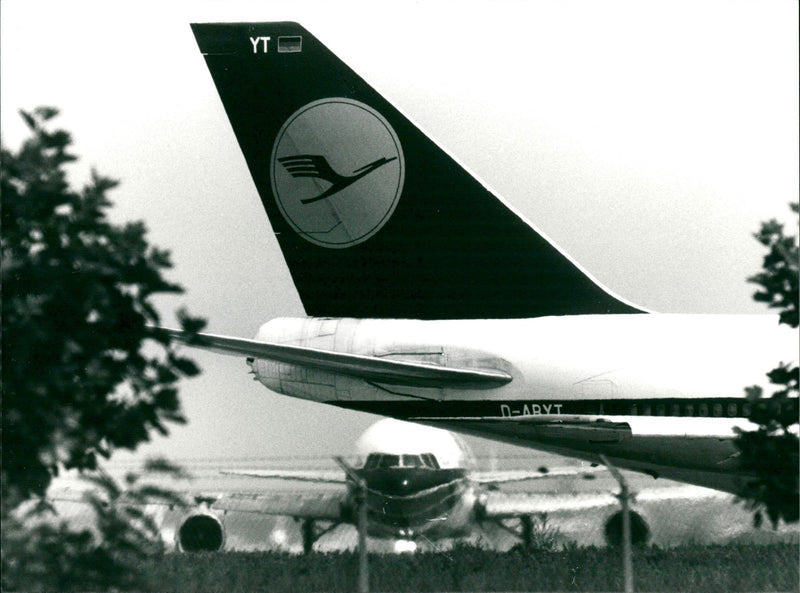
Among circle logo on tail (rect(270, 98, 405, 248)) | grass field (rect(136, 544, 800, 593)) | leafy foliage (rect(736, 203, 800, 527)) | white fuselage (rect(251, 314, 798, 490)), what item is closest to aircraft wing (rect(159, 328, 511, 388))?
white fuselage (rect(251, 314, 798, 490))

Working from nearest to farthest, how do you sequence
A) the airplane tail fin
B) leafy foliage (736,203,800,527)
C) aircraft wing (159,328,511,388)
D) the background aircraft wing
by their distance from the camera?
leafy foliage (736,203,800,527), the background aircraft wing, aircraft wing (159,328,511,388), the airplane tail fin

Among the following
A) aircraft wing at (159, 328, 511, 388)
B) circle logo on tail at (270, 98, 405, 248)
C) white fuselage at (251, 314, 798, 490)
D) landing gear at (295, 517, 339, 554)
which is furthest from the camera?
circle logo on tail at (270, 98, 405, 248)

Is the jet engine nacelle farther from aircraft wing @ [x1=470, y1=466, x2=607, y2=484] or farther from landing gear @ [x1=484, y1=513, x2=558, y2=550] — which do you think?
landing gear @ [x1=484, y1=513, x2=558, y2=550]

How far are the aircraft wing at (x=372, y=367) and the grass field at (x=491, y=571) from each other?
6.54ft

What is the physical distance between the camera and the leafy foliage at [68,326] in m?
5.95

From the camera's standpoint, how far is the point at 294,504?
989 centimetres

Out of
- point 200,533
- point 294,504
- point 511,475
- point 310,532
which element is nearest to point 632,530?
point 511,475

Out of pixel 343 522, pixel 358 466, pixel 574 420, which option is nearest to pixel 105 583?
pixel 343 522

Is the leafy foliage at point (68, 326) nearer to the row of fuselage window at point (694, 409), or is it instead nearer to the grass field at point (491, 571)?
the grass field at point (491, 571)

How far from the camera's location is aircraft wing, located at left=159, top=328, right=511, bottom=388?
1202 cm

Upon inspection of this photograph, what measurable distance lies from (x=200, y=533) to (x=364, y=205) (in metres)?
5.49

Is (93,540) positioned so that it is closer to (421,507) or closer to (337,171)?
(421,507)

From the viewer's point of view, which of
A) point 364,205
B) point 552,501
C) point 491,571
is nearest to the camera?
point 491,571

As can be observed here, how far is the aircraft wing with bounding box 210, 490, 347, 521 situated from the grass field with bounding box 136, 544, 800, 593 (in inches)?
14.4
